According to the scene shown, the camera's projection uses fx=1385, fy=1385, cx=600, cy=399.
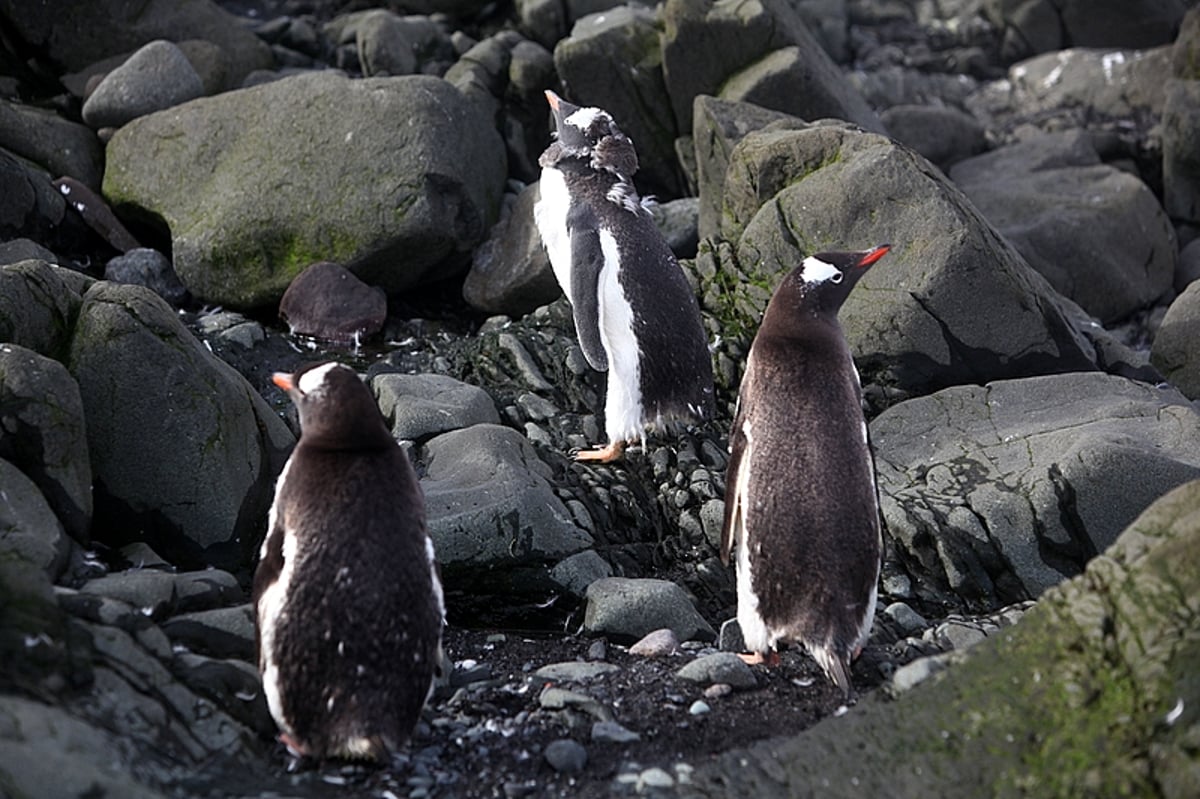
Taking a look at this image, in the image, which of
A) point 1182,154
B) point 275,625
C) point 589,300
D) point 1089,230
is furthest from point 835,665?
point 1182,154

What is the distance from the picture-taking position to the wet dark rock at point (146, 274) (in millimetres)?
8547

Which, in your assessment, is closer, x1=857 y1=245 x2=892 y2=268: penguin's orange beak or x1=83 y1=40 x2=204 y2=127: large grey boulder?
x1=857 y1=245 x2=892 y2=268: penguin's orange beak

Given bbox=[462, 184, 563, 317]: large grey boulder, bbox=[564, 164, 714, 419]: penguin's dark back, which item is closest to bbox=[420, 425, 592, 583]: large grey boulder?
bbox=[564, 164, 714, 419]: penguin's dark back

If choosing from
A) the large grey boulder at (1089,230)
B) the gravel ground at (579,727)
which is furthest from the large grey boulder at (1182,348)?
the gravel ground at (579,727)

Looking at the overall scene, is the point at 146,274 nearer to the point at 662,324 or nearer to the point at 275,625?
the point at 662,324

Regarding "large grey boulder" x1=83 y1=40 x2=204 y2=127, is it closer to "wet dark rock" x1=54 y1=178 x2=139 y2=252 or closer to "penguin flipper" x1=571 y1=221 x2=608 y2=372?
"wet dark rock" x1=54 y1=178 x2=139 y2=252

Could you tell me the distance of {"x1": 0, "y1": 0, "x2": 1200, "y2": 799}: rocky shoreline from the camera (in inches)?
146

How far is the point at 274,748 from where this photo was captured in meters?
4.04

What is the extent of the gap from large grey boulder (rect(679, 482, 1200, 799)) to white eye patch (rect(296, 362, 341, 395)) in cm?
166

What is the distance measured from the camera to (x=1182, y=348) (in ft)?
26.0

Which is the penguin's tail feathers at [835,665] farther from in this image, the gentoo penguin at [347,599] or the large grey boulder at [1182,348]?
the large grey boulder at [1182,348]

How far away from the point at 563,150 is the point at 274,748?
14.0 ft

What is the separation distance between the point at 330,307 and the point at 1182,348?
16.3 feet

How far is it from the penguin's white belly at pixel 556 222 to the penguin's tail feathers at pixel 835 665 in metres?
2.77
